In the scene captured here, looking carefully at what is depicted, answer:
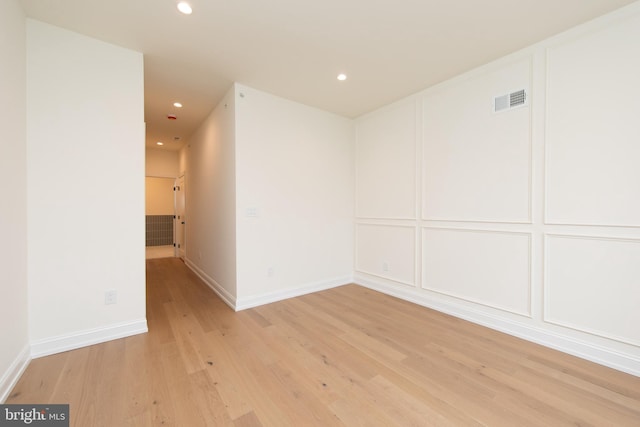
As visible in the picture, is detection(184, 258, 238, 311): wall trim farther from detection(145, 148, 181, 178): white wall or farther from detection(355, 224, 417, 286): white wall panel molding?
detection(145, 148, 181, 178): white wall

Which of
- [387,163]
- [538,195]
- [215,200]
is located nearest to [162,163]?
[215,200]

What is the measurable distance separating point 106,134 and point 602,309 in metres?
4.38

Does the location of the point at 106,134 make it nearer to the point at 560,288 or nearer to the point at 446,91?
the point at 446,91

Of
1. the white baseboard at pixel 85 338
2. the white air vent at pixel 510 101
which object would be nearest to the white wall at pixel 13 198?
the white baseboard at pixel 85 338

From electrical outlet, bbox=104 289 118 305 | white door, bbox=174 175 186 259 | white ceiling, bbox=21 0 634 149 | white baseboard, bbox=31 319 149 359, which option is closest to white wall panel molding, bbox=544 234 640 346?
white ceiling, bbox=21 0 634 149

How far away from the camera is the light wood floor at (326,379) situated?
1.47 metres

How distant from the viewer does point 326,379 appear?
5.87 feet

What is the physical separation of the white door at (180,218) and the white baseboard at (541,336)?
518 cm

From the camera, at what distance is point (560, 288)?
2.19 meters

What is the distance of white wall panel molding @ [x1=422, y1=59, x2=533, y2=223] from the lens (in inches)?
94.8

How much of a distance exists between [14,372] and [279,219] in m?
2.47

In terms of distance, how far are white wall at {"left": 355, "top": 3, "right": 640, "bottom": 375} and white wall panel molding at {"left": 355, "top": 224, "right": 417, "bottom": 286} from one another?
0.13 feet

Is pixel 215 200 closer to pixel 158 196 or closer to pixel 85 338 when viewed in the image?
pixel 85 338

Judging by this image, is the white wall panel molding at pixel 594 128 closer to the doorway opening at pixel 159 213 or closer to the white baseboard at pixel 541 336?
the white baseboard at pixel 541 336
